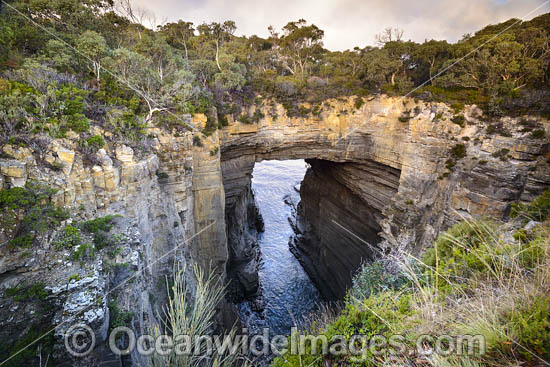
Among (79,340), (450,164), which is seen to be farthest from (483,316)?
(450,164)

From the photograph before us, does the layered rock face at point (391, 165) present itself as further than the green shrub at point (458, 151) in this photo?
No

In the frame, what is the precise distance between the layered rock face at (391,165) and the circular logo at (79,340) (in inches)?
353

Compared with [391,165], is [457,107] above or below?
above

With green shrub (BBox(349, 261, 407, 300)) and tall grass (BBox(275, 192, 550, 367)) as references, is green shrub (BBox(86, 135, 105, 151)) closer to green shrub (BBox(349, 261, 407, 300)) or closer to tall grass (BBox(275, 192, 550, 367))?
tall grass (BBox(275, 192, 550, 367))

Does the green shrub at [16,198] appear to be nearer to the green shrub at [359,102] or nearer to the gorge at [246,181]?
the gorge at [246,181]

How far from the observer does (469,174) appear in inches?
369

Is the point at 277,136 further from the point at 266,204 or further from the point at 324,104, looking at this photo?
the point at 266,204

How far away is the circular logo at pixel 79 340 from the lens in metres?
2.94

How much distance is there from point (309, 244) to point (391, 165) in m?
8.89

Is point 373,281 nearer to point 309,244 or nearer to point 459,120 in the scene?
point 459,120

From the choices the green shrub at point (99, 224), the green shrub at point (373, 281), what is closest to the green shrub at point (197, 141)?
the green shrub at point (99, 224)

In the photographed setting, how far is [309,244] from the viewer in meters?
17.9

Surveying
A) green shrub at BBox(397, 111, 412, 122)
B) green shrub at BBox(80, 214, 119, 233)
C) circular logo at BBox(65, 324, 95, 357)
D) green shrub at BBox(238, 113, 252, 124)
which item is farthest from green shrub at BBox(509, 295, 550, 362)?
green shrub at BBox(397, 111, 412, 122)

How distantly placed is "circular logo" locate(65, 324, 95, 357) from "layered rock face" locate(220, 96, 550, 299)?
8969 millimetres
